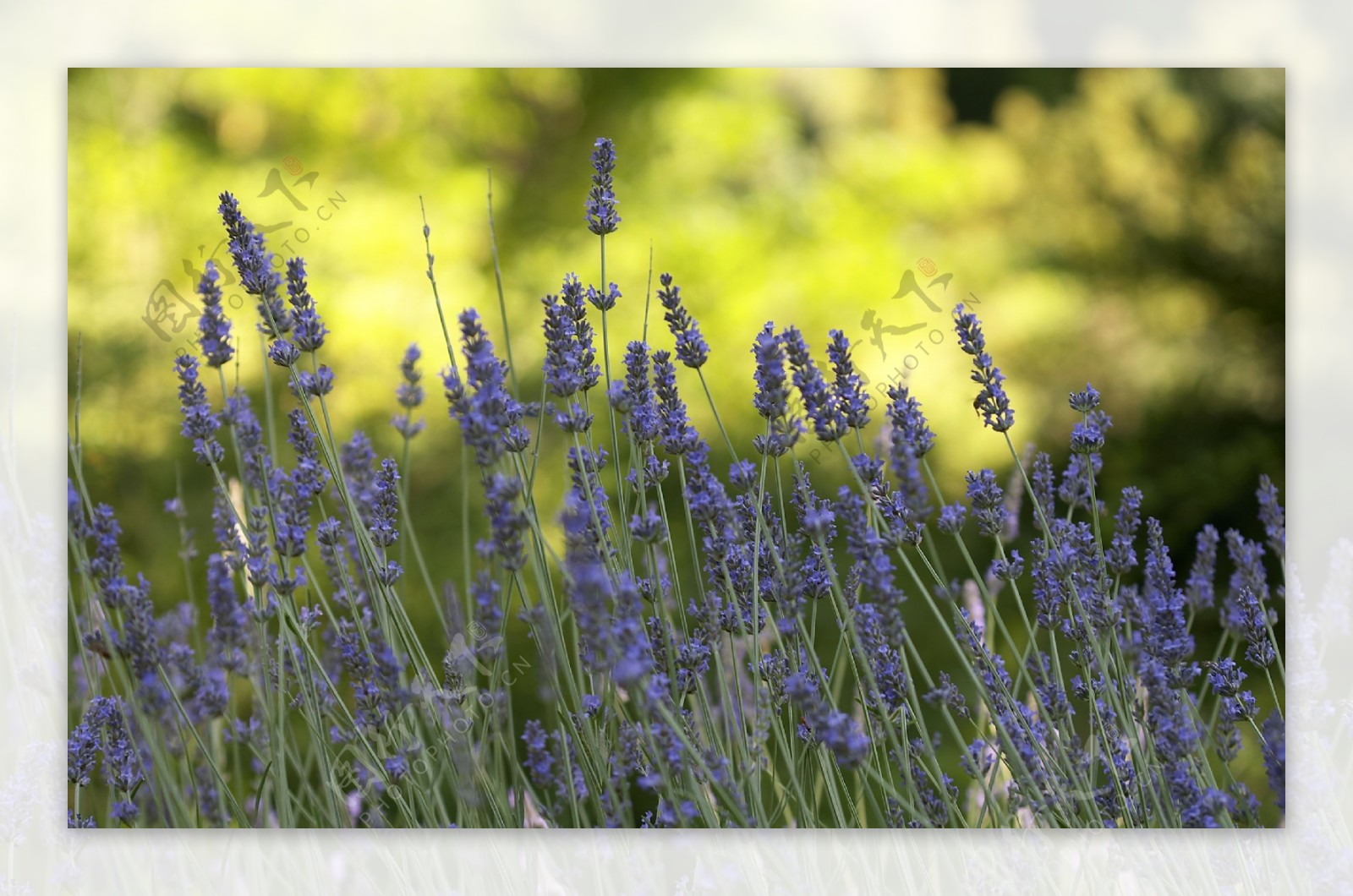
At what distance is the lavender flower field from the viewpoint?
1.62 m

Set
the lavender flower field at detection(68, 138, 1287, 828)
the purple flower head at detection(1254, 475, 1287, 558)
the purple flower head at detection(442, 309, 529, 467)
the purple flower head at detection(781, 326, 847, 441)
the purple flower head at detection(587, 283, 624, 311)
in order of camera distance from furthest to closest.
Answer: the purple flower head at detection(1254, 475, 1287, 558) < the purple flower head at detection(587, 283, 624, 311) < the lavender flower field at detection(68, 138, 1287, 828) < the purple flower head at detection(781, 326, 847, 441) < the purple flower head at detection(442, 309, 529, 467)

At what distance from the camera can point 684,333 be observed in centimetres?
164

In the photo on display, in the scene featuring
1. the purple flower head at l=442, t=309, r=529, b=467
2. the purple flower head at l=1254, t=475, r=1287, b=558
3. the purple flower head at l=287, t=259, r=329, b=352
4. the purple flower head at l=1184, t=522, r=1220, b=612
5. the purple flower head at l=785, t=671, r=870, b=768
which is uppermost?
the purple flower head at l=287, t=259, r=329, b=352

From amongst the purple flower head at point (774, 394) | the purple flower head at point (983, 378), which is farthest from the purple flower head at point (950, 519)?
the purple flower head at point (774, 394)

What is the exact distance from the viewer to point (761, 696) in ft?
5.77

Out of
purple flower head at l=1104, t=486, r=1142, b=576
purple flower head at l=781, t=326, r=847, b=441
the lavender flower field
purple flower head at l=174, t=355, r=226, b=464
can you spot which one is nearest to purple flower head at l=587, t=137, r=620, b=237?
the lavender flower field

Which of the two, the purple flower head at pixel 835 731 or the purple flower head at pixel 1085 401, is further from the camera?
the purple flower head at pixel 1085 401

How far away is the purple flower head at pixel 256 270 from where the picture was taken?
1.63 m

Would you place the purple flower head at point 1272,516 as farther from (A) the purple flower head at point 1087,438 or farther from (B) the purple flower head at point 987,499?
(B) the purple flower head at point 987,499

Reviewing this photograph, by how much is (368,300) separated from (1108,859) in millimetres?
1601

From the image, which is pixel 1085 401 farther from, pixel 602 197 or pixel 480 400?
pixel 480 400

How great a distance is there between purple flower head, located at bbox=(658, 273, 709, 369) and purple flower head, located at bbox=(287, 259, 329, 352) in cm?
51

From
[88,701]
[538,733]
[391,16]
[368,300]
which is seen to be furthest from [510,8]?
[88,701]

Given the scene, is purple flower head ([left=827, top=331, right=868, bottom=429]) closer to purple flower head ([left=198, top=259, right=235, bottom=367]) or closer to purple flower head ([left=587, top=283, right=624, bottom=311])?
purple flower head ([left=587, top=283, right=624, bottom=311])
